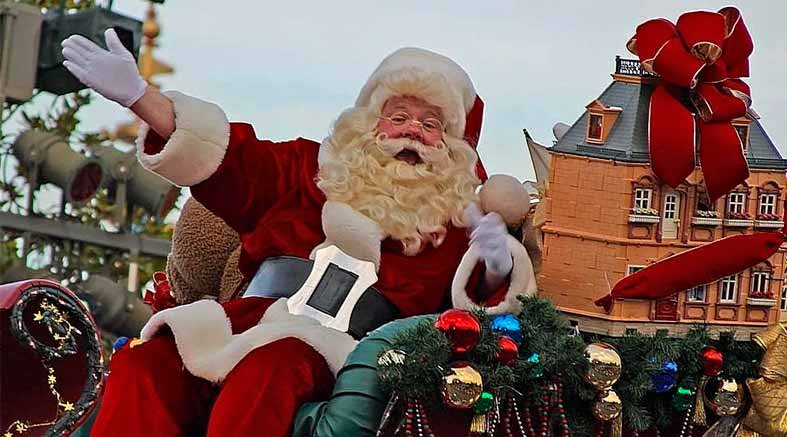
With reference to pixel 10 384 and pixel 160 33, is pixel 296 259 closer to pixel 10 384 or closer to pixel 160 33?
pixel 10 384

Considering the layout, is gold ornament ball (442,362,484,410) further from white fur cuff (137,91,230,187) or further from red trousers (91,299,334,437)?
white fur cuff (137,91,230,187)

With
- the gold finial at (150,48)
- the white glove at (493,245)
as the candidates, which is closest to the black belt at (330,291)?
the white glove at (493,245)

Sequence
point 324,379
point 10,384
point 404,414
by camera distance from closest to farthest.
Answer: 1. point 404,414
2. point 324,379
3. point 10,384

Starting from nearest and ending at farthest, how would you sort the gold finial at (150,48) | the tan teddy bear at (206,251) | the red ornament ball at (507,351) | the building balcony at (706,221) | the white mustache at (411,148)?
the red ornament ball at (507,351) → the building balcony at (706,221) → the white mustache at (411,148) → the tan teddy bear at (206,251) → the gold finial at (150,48)

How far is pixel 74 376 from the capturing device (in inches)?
150

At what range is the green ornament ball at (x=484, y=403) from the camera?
10.9 ft

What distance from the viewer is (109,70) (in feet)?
12.0

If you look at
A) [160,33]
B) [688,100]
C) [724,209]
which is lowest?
[724,209]

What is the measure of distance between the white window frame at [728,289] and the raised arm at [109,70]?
1345mm

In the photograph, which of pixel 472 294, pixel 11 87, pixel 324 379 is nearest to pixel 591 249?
pixel 472 294

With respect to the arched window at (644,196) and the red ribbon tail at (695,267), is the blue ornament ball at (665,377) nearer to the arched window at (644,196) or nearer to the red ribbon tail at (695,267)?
the red ribbon tail at (695,267)

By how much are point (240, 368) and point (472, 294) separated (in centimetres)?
63

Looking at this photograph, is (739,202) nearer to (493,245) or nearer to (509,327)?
(493,245)

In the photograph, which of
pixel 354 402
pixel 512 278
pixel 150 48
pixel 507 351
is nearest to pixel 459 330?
pixel 507 351
